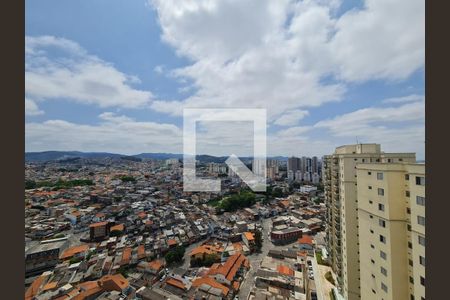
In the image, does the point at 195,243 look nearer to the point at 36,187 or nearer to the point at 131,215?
the point at 131,215

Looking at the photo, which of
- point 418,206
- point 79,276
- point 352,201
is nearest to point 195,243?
point 79,276

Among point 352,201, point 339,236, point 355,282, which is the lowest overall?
point 355,282

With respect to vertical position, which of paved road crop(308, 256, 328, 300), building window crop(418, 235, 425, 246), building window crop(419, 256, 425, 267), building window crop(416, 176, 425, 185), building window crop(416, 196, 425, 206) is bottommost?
paved road crop(308, 256, 328, 300)

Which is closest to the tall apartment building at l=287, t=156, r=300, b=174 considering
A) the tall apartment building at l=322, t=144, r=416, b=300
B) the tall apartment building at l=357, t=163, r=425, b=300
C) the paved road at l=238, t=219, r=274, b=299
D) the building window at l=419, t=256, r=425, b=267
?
the paved road at l=238, t=219, r=274, b=299

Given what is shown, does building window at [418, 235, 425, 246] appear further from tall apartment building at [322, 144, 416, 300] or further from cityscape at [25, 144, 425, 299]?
tall apartment building at [322, 144, 416, 300]

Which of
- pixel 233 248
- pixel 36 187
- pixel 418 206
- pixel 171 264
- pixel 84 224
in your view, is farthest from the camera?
pixel 36 187

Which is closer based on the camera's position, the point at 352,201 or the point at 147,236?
the point at 352,201

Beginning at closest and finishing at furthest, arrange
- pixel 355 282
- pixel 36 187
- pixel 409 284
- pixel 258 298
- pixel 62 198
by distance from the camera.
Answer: pixel 409 284
pixel 355 282
pixel 258 298
pixel 62 198
pixel 36 187
